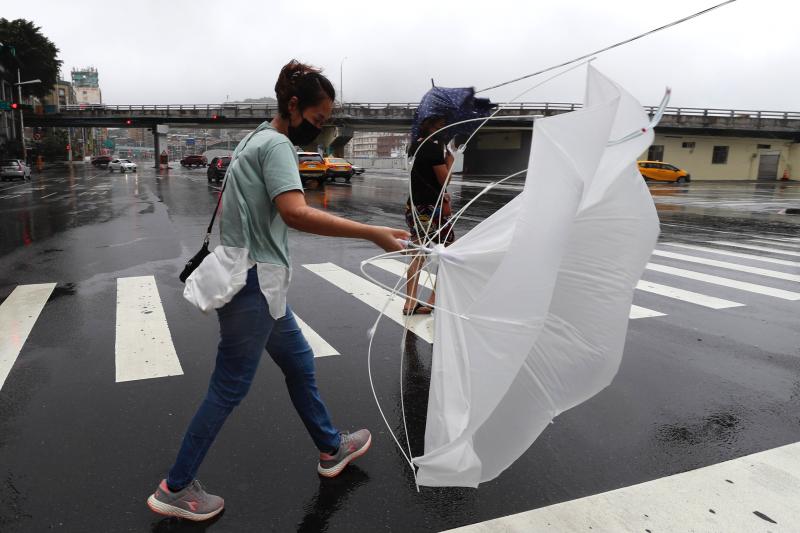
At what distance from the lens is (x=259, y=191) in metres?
2.32

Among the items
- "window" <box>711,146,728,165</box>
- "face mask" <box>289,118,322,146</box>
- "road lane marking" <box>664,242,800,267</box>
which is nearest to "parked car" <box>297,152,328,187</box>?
"road lane marking" <box>664,242,800,267</box>

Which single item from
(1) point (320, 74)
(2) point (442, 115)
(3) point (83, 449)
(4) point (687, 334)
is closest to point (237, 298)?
(1) point (320, 74)

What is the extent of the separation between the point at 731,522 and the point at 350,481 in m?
1.71

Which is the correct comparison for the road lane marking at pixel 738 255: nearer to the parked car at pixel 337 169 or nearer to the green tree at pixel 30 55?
the parked car at pixel 337 169

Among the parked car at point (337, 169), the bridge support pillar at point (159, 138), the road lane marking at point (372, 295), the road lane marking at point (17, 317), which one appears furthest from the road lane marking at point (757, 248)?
the bridge support pillar at point (159, 138)

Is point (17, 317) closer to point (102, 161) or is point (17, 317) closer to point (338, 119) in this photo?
point (338, 119)

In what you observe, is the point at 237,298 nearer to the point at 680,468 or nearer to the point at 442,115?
the point at 680,468

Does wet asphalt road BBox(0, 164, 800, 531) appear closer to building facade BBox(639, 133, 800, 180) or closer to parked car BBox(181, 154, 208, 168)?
building facade BBox(639, 133, 800, 180)

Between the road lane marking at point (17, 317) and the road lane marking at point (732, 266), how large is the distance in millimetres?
8860

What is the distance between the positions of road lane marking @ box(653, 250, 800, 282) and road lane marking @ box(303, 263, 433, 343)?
207 inches

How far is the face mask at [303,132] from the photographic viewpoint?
2469 millimetres

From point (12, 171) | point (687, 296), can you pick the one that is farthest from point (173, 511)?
point (12, 171)

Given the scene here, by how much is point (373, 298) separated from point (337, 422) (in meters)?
2.97

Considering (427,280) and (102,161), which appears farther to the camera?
(102,161)
